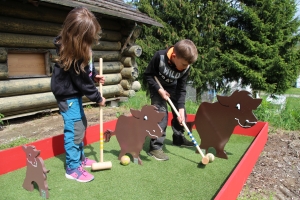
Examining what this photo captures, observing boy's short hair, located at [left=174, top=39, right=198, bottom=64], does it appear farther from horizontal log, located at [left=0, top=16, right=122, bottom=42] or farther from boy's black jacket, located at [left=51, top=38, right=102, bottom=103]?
horizontal log, located at [left=0, top=16, right=122, bottom=42]

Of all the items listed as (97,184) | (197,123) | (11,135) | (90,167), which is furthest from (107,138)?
(11,135)

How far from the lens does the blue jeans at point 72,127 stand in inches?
102

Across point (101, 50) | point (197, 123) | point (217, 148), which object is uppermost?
point (101, 50)

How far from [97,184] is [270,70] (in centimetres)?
1042

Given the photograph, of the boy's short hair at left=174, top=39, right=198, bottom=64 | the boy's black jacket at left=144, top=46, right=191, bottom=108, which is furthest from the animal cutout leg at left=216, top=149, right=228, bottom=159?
the boy's short hair at left=174, top=39, right=198, bottom=64

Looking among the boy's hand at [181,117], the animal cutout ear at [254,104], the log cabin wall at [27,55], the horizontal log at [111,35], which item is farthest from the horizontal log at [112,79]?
the animal cutout ear at [254,104]

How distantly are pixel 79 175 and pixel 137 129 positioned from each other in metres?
0.78

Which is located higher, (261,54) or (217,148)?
(261,54)

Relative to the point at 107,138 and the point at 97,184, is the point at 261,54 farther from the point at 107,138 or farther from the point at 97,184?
the point at 97,184

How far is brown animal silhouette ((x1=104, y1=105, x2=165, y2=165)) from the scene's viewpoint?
9.50ft

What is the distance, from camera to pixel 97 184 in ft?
8.45

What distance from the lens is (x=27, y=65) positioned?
5242mm

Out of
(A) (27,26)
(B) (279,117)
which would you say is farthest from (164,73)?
(A) (27,26)

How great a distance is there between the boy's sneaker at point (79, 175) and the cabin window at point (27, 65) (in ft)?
9.92
